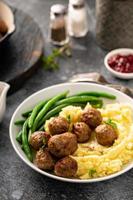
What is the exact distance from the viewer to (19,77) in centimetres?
211

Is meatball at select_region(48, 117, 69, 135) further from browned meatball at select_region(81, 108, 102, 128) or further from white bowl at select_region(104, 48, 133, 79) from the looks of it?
white bowl at select_region(104, 48, 133, 79)

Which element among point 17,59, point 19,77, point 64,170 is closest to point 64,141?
point 64,170

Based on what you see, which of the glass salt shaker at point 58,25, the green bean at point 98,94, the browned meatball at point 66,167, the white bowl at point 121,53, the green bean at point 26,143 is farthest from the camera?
the glass salt shaker at point 58,25

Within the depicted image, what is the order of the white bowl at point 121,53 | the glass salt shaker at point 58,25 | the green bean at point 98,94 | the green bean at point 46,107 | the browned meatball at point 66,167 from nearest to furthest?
the browned meatball at point 66,167, the green bean at point 46,107, the green bean at point 98,94, the white bowl at point 121,53, the glass salt shaker at point 58,25

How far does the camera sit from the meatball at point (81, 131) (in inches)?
64.1

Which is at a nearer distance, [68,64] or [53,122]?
[53,122]

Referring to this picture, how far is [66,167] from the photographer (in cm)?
153

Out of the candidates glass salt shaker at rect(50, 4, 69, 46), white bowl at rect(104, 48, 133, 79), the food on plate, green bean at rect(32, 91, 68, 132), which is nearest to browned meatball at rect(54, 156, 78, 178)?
the food on plate

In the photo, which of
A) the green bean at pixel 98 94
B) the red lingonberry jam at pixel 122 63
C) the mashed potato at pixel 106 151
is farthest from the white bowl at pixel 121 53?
the mashed potato at pixel 106 151

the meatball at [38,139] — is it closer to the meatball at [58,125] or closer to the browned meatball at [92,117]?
the meatball at [58,125]

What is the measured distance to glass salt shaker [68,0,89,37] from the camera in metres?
2.37

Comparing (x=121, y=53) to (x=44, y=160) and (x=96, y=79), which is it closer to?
(x=96, y=79)

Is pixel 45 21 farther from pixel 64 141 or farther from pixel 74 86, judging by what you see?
pixel 64 141

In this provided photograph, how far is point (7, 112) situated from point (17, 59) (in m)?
0.34
